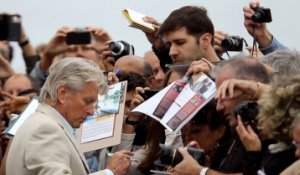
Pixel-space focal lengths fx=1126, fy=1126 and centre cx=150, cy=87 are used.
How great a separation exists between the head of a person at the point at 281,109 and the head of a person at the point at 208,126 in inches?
43.6

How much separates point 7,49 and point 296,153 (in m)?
5.64

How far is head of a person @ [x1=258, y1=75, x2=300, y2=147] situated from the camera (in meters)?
5.44

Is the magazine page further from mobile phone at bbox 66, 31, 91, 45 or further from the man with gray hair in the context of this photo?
mobile phone at bbox 66, 31, 91, 45

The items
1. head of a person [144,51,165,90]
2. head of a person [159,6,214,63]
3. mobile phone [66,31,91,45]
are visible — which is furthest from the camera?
mobile phone [66,31,91,45]

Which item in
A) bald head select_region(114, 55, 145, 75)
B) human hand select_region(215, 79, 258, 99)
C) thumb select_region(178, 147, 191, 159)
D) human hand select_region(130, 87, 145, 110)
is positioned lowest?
bald head select_region(114, 55, 145, 75)

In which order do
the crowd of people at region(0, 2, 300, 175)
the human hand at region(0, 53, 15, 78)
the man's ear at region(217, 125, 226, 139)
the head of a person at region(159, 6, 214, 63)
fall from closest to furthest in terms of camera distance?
the crowd of people at region(0, 2, 300, 175) → the man's ear at region(217, 125, 226, 139) → the head of a person at region(159, 6, 214, 63) → the human hand at region(0, 53, 15, 78)

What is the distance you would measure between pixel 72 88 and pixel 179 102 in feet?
2.11

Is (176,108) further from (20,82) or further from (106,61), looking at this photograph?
(20,82)

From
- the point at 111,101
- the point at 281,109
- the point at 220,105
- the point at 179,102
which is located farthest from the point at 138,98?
the point at 281,109

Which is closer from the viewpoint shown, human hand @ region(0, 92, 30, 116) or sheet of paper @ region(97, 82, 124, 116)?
sheet of paper @ region(97, 82, 124, 116)

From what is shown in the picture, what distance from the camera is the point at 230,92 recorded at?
595 cm

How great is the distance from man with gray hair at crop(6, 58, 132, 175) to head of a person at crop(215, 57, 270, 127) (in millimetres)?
855

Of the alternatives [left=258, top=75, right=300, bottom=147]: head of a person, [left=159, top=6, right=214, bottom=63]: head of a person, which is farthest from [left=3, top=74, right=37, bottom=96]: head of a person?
[left=258, top=75, right=300, bottom=147]: head of a person

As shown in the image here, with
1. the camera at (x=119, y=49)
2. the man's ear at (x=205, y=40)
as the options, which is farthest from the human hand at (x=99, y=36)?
the man's ear at (x=205, y=40)
